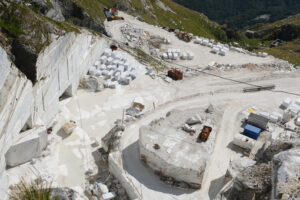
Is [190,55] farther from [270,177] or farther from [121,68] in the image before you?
[270,177]

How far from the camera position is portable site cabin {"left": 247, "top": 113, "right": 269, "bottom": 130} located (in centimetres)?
3997

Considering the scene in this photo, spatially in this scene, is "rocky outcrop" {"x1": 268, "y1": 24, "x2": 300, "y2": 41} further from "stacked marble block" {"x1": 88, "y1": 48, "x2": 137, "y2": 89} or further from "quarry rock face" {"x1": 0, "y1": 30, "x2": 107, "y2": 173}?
"quarry rock face" {"x1": 0, "y1": 30, "x2": 107, "y2": 173}

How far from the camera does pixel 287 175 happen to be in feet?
71.1

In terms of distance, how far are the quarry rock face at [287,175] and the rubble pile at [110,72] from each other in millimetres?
28971

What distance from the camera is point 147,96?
4656cm

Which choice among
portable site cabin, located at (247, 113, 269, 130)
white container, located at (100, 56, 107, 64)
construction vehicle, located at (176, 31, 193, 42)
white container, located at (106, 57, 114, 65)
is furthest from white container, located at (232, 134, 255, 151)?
construction vehicle, located at (176, 31, 193, 42)

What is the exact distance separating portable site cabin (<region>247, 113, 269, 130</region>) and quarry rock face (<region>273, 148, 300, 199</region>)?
1580 cm

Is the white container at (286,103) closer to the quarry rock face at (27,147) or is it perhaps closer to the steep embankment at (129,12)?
the quarry rock face at (27,147)

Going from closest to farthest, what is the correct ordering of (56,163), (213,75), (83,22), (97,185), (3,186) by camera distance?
(3,186) → (97,185) → (56,163) → (213,75) → (83,22)

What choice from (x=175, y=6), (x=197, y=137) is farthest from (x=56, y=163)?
(x=175, y=6)

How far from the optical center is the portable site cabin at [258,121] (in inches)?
1574

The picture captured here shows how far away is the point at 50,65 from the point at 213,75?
94.0 ft

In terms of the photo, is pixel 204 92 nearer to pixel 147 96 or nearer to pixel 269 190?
pixel 147 96

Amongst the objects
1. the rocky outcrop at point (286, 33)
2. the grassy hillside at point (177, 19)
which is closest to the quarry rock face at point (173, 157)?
the grassy hillside at point (177, 19)
